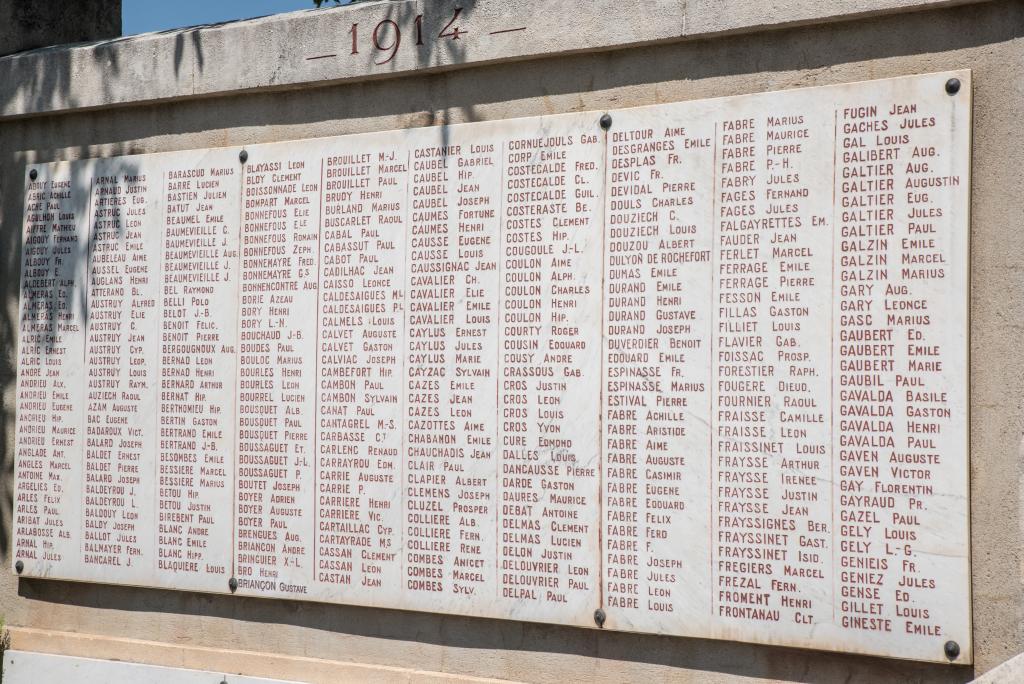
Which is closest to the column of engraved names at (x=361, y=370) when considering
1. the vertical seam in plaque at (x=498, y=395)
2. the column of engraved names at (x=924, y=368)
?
the vertical seam in plaque at (x=498, y=395)

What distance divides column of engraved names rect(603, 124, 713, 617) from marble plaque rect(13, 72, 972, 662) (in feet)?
0.04

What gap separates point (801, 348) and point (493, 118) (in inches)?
74.9

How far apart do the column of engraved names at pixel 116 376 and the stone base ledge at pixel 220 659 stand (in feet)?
1.48

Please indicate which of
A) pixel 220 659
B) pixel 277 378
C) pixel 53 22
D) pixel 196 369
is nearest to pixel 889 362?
pixel 277 378

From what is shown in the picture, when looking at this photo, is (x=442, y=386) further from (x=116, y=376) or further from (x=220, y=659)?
(x=116, y=376)

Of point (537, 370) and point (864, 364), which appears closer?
point (864, 364)

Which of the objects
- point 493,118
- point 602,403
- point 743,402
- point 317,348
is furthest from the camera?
point 317,348

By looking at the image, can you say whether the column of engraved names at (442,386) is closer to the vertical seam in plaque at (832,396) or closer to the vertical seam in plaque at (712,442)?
the vertical seam in plaque at (712,442)

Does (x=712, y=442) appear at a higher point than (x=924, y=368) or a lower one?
lower

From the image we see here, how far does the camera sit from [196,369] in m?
6.11

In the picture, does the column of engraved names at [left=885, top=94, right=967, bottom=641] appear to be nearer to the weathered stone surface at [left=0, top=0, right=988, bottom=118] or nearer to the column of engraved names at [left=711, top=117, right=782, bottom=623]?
the column of engraved names at [left=711, top=117, right=782, bottom=623]

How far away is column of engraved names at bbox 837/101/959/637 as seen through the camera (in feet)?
14.9

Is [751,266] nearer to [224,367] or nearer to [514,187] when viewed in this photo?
[514,187]

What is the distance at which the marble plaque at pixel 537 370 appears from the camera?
462 cm
